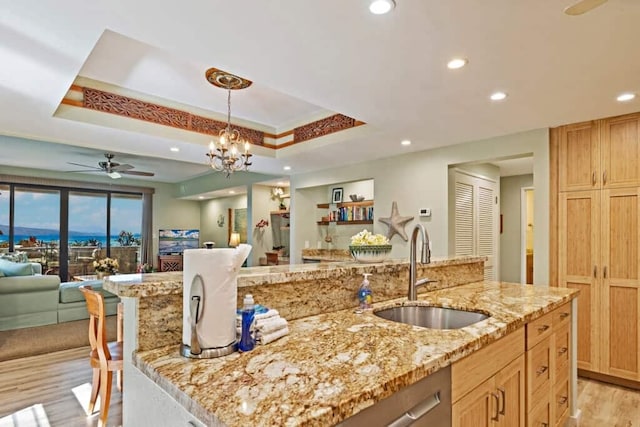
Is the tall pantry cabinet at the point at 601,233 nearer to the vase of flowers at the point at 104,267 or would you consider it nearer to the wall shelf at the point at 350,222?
the wall shelf at the point at 350,222

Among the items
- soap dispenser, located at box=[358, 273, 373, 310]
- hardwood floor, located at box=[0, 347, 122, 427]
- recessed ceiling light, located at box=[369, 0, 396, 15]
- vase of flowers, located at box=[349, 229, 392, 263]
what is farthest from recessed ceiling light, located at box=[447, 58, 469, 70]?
hardwood floor, located at box=[0, 347, 122, 427]

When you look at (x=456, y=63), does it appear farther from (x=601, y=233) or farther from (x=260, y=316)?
(x=601, y=233)

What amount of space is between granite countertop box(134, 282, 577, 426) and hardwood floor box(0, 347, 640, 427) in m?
1.89

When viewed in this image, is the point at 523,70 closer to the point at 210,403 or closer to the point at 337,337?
the point at 337,337

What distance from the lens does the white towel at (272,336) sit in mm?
1325

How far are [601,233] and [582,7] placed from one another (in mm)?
2481

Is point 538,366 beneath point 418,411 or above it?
beneath

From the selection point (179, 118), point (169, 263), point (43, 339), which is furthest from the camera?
point (169, 263)

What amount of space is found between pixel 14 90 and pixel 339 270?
9.18 feet

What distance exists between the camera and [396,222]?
16.4 ft

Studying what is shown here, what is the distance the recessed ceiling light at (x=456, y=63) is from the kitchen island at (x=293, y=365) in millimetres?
1506

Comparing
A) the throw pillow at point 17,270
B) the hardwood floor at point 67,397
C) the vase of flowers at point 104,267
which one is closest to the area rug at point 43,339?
the hardwood floor at point 67,397

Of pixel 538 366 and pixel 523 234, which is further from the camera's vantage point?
pixel 523 234

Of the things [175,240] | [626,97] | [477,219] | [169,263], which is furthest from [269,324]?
[175,240]
